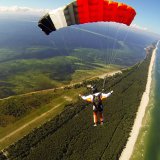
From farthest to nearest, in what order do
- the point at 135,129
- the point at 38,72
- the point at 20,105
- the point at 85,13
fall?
the point at 38,72 → the point at 20,105 → the point at 135,129 → the point at 85,13

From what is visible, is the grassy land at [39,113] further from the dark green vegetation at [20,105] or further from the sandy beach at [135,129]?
the sandy beach at [135,129]

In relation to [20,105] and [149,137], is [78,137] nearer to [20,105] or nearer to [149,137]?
A: [149,137]

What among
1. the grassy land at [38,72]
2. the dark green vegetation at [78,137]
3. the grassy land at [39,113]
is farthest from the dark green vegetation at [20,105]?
the grassy land at [38,72]

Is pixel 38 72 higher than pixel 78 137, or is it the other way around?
pixel 78 137

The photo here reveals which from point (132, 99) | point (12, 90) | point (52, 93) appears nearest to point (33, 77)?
point (12, 90)

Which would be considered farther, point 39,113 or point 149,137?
point 39,113

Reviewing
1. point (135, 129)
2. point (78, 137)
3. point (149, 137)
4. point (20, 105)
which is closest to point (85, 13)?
point (78, 137)
